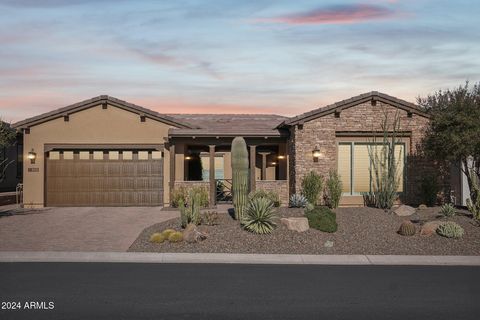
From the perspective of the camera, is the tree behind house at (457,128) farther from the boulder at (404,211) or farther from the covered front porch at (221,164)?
the covered front porch at (221,164)

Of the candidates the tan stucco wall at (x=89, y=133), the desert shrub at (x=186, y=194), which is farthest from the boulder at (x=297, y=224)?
the tan stucco wall at (x=89, y=133)

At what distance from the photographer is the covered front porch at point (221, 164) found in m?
26.2

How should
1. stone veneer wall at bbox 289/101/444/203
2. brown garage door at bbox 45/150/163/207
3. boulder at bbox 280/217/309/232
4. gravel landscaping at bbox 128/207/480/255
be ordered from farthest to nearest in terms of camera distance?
brown garage door at bbox 45/150/163/207
stone veneer wall at bbox 289/101/444/203
boulder at bbox 280/217/309/232
gravel landscaping at bbox 128/207/480/255

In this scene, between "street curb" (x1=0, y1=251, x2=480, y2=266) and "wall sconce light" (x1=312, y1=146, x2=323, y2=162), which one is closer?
"street curb" (x1=0, y1=251, x2=480, y2=266)

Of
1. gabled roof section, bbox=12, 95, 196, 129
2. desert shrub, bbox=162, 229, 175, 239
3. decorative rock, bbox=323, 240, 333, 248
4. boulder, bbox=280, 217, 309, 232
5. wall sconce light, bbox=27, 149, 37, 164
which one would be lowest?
decorative rock, bbox=323, 240, 333, 248

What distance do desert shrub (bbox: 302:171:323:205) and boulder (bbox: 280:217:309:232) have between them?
601 centimetres

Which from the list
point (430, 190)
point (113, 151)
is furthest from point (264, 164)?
point (430, 190)

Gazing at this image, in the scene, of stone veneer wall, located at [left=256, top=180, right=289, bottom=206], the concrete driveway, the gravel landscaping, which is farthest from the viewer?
stone veneer wall, located at [left=256, top=180, right=289, bottom=206]

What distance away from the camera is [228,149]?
3216cm

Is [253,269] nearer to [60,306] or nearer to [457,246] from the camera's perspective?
[60,306]

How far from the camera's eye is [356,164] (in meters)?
25.2

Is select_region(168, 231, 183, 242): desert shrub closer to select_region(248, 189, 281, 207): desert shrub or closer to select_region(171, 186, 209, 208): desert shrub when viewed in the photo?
select_region(248, 189, 281, 207): desert shrub

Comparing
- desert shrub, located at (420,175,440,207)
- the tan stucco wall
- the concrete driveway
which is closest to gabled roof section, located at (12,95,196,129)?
the tan stucco wall

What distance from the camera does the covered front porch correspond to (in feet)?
85.9
